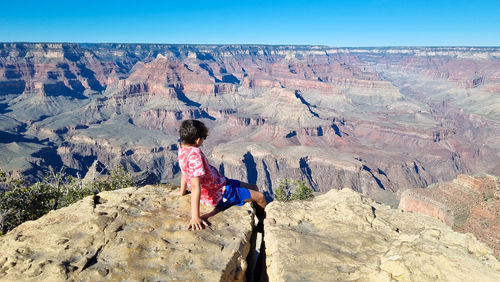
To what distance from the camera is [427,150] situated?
5295 inches

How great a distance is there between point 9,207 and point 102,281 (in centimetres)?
1352

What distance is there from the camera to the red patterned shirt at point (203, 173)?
7285 mm

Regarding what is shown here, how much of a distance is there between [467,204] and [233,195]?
4263 centimetres

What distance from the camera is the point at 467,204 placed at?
127 ft

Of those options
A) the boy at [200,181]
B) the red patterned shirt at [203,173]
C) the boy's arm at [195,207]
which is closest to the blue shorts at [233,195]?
the boy at [200,181]

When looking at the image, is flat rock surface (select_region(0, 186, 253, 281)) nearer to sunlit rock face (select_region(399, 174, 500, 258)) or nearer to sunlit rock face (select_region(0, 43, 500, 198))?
sunlit rock face (select_region(399, 174, 500, 258))

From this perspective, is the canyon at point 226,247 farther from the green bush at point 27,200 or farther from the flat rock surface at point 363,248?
the green bush at point 27,200

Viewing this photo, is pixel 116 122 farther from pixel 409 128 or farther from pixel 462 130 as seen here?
pixel 462 130

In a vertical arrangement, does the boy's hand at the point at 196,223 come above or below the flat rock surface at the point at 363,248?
above

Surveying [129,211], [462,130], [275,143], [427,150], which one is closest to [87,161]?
[275,143]

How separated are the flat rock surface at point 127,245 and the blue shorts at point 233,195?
280 mm

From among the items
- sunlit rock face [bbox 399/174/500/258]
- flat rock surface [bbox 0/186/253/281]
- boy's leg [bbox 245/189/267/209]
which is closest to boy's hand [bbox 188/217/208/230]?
flat rock surface [bbox 0/186/253/281]

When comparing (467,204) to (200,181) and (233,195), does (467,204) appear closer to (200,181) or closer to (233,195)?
(233,195)

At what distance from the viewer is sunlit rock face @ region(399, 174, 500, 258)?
104ft
